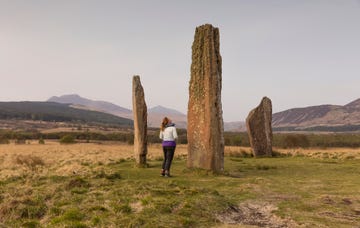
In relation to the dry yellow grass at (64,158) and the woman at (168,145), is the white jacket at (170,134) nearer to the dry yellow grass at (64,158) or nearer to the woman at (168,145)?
the woman at (168,145)

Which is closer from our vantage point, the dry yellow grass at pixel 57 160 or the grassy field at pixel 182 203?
the grassy field at pixel 182 203

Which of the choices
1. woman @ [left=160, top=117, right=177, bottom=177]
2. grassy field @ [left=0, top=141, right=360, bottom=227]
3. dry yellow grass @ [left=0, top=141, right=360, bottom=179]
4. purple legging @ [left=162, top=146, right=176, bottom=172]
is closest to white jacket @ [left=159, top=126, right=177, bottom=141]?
woman @ [left=160, top=117, right=177, bottom=177]

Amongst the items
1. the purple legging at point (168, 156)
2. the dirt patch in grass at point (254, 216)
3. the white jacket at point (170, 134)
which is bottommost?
the dirt patch in grass at point (254, 216)

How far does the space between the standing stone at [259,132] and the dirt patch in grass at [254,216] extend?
18.8 m

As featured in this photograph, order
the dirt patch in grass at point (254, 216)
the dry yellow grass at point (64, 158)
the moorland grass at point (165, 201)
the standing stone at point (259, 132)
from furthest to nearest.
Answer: the standing stone at point (259, 132) → the dry yellow grass at point (64, 158) → the dirt patch in grass at point (254, 216) → the moorland grass at point (165, 201)

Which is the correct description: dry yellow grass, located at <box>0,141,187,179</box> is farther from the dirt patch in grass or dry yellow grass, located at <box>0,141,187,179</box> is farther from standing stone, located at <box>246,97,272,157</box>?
the dirt patch in grass

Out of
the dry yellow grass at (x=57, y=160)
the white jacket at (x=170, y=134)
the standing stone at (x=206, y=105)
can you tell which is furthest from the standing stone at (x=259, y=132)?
the white jacket at (x=170, y=134)

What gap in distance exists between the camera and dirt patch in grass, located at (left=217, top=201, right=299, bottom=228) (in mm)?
8398

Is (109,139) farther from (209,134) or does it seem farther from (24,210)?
(24,210)

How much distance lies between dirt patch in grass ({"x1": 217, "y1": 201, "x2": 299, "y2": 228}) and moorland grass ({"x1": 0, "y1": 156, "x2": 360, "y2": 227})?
16 centimetres

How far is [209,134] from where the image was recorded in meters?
16.4

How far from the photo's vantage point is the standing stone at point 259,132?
28844 millimetres

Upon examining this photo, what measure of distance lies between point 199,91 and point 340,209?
8.72 metres

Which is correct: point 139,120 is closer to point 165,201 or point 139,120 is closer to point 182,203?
point 165,201
